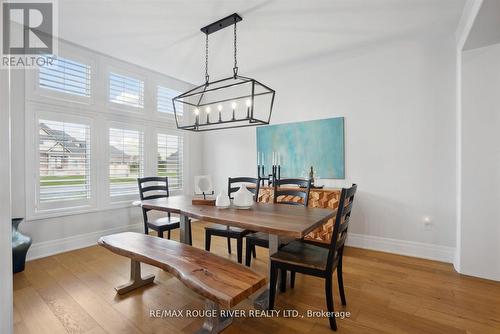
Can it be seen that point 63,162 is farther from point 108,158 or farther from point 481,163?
point 481,163

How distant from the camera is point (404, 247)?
3215mm

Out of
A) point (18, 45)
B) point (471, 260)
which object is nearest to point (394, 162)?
point (471, 260)

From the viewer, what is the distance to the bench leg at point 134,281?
225cm

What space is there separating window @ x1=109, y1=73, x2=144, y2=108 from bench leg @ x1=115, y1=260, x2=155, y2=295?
8.87 feet

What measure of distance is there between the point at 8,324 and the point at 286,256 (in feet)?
5.26

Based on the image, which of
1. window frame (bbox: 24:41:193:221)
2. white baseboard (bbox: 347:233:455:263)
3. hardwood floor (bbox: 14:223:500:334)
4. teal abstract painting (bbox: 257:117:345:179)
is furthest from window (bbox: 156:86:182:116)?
white baseboard (bbox: 347:233:455:263)

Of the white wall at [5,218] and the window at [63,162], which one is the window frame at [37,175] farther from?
the white wall at [5,218]

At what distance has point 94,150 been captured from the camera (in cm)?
360

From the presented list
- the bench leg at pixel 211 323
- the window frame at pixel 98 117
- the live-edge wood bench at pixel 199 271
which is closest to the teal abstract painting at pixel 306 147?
the window frame at pixel 98 117

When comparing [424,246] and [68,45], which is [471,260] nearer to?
[424,246]

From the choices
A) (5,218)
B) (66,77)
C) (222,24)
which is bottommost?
(5,218)

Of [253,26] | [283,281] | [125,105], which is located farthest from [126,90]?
[283,281]

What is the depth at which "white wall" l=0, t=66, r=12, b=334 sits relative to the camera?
1.01 m

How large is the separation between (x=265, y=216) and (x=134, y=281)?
1.46 m
